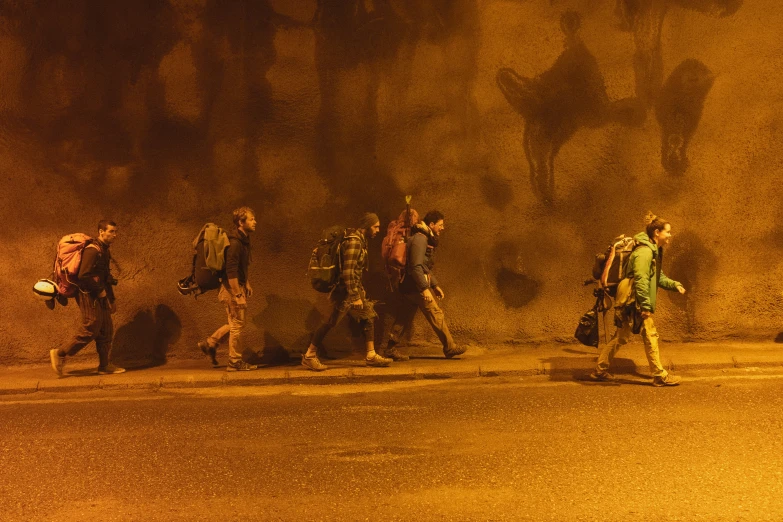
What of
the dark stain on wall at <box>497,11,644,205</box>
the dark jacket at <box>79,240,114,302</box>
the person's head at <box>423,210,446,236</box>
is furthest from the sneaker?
the dark stain on wall at <box>497,11,644,205</box>

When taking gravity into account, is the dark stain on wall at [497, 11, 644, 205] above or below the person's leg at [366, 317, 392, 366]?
above

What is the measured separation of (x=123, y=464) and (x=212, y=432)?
93 centimetres

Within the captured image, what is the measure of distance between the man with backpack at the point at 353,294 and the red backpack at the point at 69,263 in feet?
9.48

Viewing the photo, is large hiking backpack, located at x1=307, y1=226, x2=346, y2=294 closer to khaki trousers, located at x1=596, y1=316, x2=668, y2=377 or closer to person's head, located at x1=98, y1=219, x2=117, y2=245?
person's head, located at x1=98, y1=219, x2=117, y2=245

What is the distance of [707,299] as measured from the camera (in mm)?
9305

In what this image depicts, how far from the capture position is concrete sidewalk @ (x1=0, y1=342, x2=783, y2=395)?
8.20m

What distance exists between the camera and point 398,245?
8539 mm

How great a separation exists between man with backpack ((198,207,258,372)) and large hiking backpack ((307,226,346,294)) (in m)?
0.86

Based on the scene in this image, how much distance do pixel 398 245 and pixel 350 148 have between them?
5.83 ft

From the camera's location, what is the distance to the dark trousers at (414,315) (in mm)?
8648

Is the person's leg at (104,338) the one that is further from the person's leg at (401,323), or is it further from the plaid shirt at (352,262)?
the person's leg at (401,323)

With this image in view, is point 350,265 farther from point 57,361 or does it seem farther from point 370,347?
point 57,361

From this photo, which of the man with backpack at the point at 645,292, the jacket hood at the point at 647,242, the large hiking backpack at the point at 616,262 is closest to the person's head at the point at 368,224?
the large hiking backpack at the point at 616,262

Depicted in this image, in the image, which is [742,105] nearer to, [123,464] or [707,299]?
[707,299]
